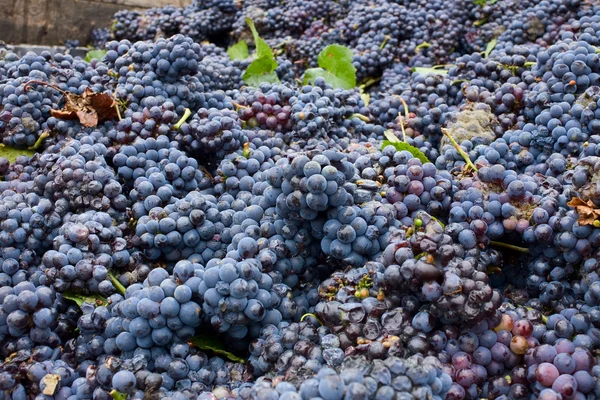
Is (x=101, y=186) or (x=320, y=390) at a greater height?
(x=320, y=390)

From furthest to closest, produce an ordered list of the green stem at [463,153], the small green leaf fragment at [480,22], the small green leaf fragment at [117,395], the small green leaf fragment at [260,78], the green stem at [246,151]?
the small green leaf fragment at [480,22], the small green leaf fragment at [260,78], the green stem at [246,151], the green stem at [463,153], the small green leaf fragment at [117,395]

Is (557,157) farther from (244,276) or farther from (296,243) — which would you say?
(244,276)

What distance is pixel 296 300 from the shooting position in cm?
137

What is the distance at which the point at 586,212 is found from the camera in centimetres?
129

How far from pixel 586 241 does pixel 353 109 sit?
1193 mm

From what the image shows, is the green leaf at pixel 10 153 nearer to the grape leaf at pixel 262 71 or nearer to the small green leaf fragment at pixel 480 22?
the grape leaf at pixel 262 71

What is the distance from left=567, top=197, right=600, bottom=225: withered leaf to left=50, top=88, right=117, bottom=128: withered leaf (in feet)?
5.36

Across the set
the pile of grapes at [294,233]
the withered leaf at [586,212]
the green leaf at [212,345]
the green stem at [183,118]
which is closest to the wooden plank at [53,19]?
the pile of grapes at [294,233]

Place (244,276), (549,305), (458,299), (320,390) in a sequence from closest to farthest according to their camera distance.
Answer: (320,390) → (458,299) → (244,276) → (549,305)

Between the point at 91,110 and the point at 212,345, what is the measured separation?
1083 mm

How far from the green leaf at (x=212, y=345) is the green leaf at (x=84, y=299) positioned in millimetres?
306

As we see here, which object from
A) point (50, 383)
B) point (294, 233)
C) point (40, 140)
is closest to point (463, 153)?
point (294, 233)

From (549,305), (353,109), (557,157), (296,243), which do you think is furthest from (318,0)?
(549,305)

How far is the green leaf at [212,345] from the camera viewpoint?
1.27 m
